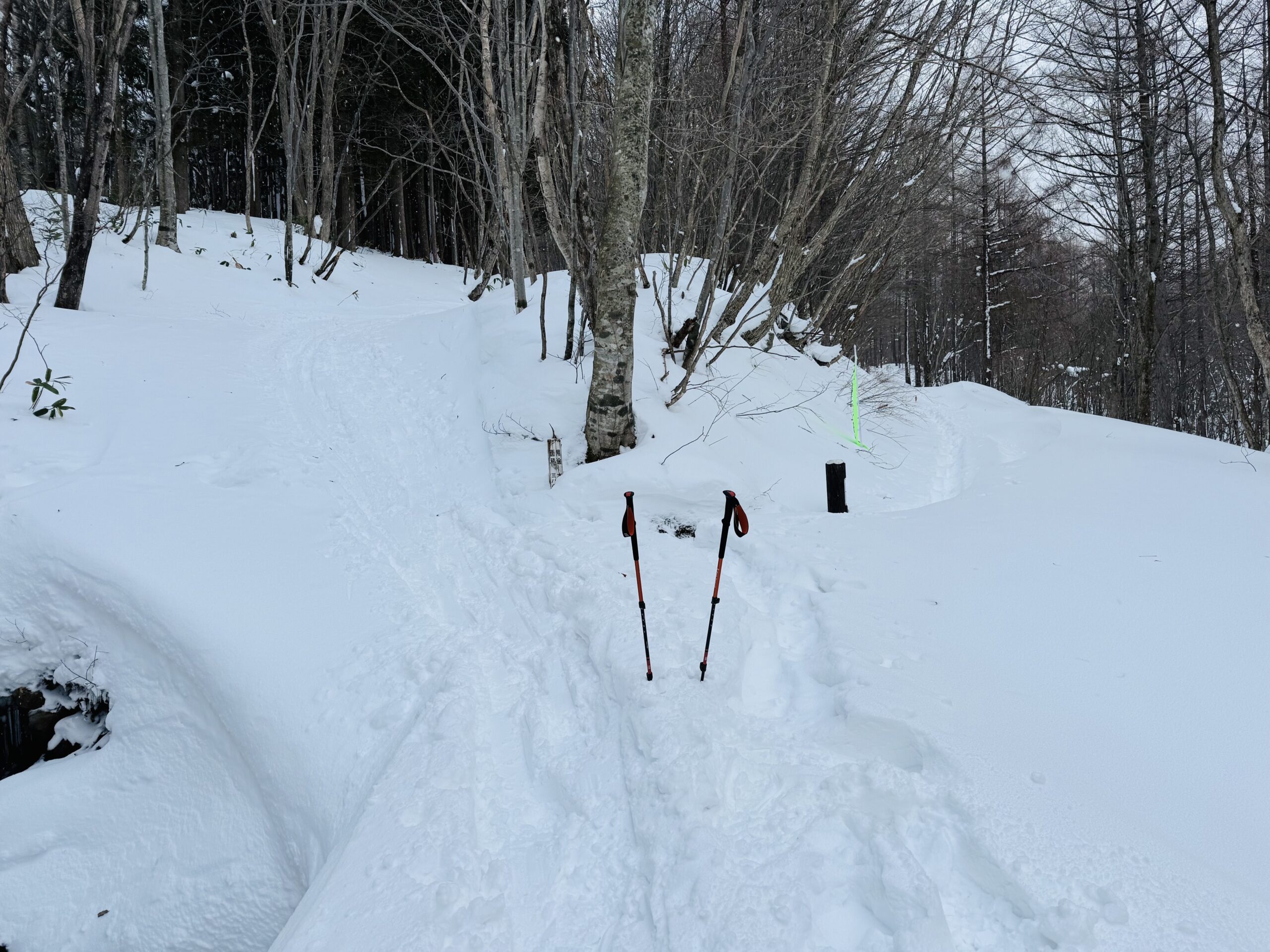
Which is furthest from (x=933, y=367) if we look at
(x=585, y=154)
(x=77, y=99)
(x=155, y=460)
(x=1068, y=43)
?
(x=77, y=99)

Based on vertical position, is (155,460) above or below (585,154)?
below

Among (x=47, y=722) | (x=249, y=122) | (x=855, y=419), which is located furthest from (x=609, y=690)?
(x=249, y=122)

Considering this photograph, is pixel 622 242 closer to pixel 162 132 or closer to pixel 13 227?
pixel 13 227

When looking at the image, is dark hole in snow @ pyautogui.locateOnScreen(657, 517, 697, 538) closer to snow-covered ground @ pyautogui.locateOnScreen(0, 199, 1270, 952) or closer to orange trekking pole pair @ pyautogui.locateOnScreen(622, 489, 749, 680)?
snow-covered ground @ pyautogui.locateOnScreen(0, 199, 1270, 952)

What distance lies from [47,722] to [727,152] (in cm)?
879

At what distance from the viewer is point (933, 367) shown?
92.2 ft

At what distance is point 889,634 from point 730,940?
207 centimetres

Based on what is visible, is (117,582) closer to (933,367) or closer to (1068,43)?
(1068,43)

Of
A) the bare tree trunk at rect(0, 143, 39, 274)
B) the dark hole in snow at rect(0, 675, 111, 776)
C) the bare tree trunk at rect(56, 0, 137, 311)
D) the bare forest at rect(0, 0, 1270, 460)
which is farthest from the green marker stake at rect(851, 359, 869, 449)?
the bare tree trunk at rect(0, 143, 39, 274)

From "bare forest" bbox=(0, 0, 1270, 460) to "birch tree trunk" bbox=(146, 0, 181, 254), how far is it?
0.25 ft

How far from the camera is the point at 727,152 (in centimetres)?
838

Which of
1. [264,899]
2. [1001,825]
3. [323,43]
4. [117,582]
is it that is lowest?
[264,899]

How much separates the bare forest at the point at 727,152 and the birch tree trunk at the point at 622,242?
0.03 meters

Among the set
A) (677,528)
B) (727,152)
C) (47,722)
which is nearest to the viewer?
(47,722)
